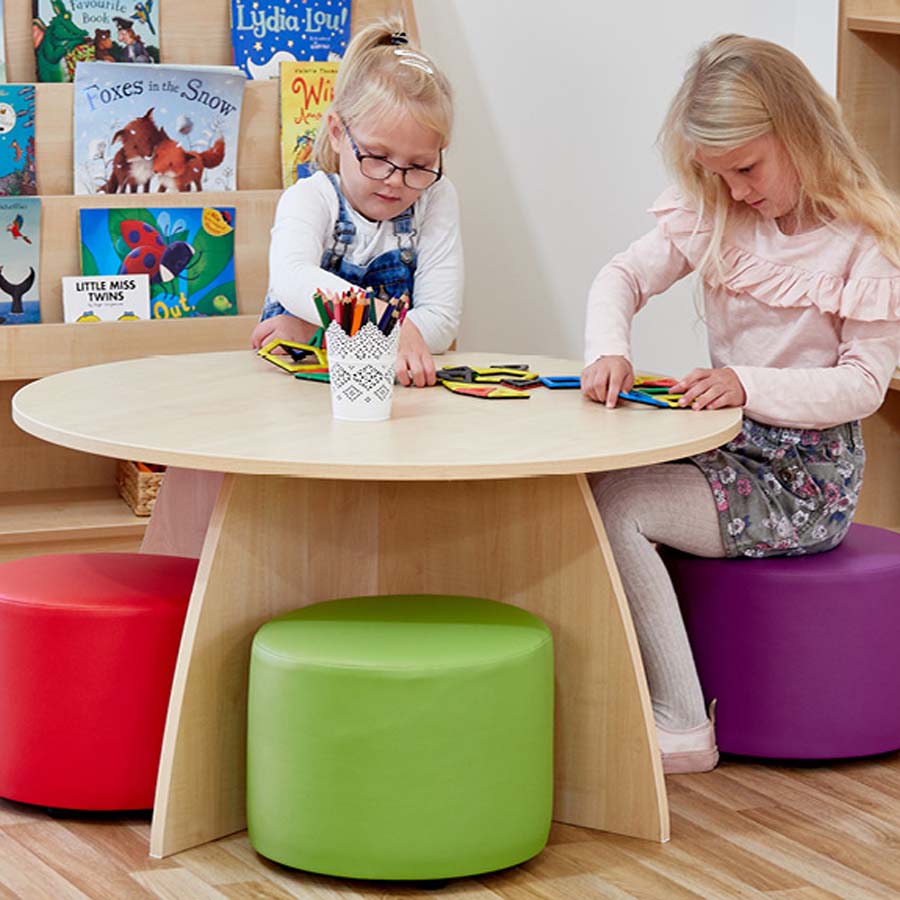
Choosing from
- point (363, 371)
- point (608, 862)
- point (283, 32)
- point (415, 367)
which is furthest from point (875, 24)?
point (608, 862)

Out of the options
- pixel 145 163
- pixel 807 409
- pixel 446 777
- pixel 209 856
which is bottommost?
pixel 209 856

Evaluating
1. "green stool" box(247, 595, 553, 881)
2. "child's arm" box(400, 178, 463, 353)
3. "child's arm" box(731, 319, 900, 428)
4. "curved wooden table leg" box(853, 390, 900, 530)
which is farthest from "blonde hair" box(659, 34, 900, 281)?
"curved wooden table leg" box(853, 390, 900, 530)

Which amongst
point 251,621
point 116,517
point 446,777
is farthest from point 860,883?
point 116,517

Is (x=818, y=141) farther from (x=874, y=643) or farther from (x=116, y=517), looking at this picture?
(x=116, y=517)

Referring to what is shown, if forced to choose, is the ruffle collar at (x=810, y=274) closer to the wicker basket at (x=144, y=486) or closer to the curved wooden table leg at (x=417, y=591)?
the curved wooden table leg at (x=417, y=591)

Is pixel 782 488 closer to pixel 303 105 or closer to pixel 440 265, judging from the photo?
pixel 440 265

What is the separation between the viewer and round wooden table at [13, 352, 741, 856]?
1.92 m

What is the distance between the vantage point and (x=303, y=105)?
132 inches

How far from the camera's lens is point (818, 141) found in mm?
2275

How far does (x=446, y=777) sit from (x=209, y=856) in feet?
1.15

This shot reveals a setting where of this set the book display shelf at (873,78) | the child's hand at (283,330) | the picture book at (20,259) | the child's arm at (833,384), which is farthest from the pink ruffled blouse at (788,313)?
the picture book at (20,259)

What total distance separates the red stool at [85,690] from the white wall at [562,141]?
5.94ft

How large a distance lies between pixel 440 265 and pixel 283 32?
943mm

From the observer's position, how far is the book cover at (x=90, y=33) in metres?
3.19
